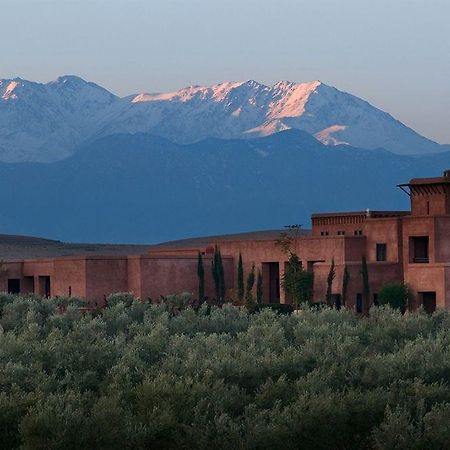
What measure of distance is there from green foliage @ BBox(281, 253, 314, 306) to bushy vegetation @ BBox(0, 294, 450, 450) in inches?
1134

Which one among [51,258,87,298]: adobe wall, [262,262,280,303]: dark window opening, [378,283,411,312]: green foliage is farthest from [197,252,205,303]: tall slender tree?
[378,283,411,312]: green foliage

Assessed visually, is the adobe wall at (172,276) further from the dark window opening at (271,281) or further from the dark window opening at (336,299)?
the dark window opening at (336,299)

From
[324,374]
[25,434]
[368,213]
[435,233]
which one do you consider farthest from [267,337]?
[368,213]

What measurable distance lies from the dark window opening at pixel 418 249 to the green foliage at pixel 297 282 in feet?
17.3

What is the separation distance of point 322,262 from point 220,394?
3878 centimetres

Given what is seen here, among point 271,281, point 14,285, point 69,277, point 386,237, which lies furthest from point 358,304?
point 14,285

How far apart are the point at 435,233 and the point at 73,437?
1517 inches

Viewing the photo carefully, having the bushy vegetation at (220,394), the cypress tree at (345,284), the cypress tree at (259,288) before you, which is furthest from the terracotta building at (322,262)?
the bushy vegetation at (220,394)

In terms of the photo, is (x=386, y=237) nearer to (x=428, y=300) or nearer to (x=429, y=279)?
(x=429, y=279)

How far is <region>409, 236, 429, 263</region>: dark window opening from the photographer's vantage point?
62.6 metres

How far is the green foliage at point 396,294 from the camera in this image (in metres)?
60.2

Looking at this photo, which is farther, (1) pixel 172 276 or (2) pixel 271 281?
(2) pixel 271 281

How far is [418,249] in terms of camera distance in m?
62.9

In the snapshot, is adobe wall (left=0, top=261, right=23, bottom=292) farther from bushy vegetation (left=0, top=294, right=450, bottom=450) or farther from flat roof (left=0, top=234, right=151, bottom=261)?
flat roof (left=0, top=234, right=151, bottom=261)
